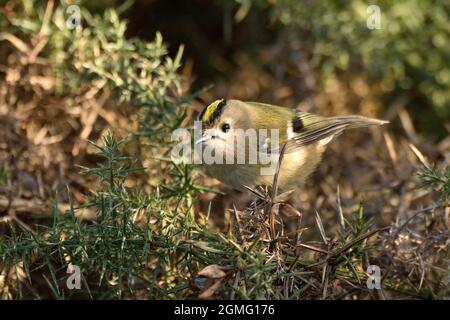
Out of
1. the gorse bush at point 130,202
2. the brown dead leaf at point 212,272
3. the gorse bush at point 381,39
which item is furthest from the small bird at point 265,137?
the brown dead leaf at point 212,272

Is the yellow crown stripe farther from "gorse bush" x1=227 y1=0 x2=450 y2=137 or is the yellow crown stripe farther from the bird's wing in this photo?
"gorse bush" x1=227 y1=0 x2=450 y2=137

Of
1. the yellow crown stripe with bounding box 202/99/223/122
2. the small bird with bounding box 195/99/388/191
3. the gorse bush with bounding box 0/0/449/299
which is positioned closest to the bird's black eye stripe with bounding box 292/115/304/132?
the small bird with bounding box 195/99/388/191

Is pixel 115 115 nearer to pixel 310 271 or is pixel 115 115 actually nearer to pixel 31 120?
pixel 31 120

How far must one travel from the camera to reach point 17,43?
2951 millimetres

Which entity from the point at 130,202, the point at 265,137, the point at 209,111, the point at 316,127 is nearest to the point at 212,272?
the point at 130,202

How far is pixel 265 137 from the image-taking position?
3.17 metres

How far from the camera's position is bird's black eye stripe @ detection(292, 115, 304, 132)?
331 cm

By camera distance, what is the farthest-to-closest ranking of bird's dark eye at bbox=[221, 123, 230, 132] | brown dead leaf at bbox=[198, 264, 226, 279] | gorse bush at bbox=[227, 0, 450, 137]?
1. gorse bush at bbox=[227, 0, 450, 137]
2. bird's dark eye at bbox=[221, 123, 230, 132]
3. brown dead leaf at bbox=[198, 264, 226, 279]

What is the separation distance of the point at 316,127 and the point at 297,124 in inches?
4.1

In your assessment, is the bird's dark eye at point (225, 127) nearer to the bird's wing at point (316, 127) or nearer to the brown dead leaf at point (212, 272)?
the bird's wing at point (316, 127)

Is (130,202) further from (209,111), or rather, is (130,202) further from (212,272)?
(209,111)

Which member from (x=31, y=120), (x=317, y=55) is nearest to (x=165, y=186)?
(x=31, y=120)
